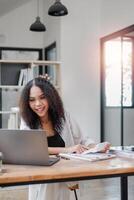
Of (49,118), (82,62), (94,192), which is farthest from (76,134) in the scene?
(82,62)

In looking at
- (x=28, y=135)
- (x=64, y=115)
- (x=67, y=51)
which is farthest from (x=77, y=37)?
(x=28, y=135)

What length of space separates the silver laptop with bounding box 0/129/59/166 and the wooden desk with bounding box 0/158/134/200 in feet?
0.18

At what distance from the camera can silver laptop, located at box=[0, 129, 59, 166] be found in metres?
1.72

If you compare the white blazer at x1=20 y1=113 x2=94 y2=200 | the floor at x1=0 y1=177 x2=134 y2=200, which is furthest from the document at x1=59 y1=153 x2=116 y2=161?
the floor at x1=0 y1=177 x2=134 y2=200

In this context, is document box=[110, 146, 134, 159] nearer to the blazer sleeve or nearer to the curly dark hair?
the blazer sleeve

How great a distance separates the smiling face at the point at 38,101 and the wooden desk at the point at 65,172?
16.6 inches

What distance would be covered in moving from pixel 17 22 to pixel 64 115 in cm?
566

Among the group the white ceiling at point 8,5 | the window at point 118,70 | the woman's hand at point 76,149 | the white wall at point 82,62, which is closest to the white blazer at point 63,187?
the woman's hand at point 76,149

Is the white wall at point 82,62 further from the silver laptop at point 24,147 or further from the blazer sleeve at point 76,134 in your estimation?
the silver laptop at point 24,147

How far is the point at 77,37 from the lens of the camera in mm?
6449

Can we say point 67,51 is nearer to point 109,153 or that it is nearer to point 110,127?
point 110,127

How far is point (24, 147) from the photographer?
69.0 inches

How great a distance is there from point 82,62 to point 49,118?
4.30m

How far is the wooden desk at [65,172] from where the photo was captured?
58.6 inches
